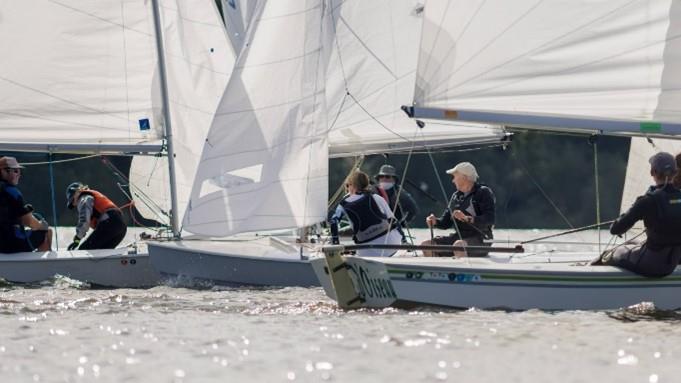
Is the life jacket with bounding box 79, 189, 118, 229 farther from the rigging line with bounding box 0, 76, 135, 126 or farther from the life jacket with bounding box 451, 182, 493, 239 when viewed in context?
the life jacket with bounding box 451, 182, 493, 239

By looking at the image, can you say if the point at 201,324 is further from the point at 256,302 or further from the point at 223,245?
the point at 223,245

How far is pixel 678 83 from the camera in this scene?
12.1 meters

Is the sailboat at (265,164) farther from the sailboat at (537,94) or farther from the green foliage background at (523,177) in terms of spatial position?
the green foliage background at (523,177)

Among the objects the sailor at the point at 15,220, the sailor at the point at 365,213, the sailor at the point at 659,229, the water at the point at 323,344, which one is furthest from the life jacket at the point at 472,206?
the sailor at the point at 15,220

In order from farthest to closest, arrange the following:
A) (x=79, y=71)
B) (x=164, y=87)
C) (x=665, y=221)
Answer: (x=79, y=71)
(x=164, y=87)
(x=665, y=221)

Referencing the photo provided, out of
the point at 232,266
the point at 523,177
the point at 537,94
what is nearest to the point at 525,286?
the point at 537,94

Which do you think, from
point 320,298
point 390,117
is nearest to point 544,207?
point 390,117

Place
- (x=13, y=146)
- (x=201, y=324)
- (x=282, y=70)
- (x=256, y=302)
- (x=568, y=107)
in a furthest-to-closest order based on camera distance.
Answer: (x=13, y=146)
(x=282, y=70)
(x=256, y=302)
(x=568, y=107)
(x=201, y=324)

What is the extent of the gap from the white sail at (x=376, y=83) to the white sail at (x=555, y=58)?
5581mm

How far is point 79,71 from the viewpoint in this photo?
17.8 metres

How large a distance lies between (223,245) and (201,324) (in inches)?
186

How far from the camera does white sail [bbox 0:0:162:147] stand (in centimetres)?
1758

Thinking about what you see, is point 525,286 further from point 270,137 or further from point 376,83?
point 376,83

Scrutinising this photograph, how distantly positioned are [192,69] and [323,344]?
26.7ft
